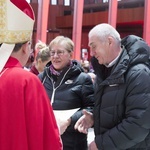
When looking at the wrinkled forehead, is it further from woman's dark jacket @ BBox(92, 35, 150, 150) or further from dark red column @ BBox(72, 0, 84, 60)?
dark red column @ BBox(72, 0, 84, 60)

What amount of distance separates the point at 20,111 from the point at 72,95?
92 centimetres

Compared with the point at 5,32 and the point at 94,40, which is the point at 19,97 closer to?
the point at 5,32

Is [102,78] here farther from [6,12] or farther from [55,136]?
[6,12]

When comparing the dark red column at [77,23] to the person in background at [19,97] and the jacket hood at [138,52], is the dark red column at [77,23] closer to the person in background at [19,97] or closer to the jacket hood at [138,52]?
the jacket hood at [138,52]

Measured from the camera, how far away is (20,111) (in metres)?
1.15

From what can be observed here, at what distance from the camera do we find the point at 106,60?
5.72 feet

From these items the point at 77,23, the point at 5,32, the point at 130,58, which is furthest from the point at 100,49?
the point at 77,23

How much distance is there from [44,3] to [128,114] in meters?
5.16

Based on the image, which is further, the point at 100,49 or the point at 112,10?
the point at 112,10

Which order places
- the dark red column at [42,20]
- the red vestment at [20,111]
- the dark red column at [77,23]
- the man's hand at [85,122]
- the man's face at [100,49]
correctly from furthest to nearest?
the dark red column at [77,23] < the dark red column at [42,20] < the man's hand at [85,122] < the man's face at [100,49] < the red vestment at [20,111]

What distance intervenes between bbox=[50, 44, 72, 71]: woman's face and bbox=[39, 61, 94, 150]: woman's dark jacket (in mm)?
68

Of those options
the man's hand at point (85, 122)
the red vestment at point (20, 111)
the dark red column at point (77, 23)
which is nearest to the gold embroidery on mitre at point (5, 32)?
the red vestment at point (20, 111)

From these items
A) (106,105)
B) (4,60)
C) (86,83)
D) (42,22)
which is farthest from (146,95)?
(42,22)

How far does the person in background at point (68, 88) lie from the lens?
2.04 meters
